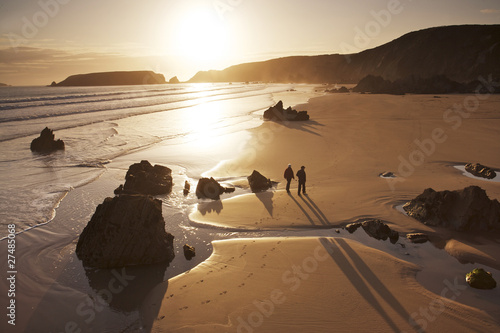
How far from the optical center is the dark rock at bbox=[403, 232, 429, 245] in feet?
31.4

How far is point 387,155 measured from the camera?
18.6 metres

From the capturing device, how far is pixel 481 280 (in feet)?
23.5

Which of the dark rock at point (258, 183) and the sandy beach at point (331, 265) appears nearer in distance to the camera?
the sandy beach at point (331, 265)

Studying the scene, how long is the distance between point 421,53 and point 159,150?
296 ft

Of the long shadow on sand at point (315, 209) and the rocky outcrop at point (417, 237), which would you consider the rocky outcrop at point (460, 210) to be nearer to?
the rocky outcrop at point (417, 237)

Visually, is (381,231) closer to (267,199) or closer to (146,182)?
(267,199)

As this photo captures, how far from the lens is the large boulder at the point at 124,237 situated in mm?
8562

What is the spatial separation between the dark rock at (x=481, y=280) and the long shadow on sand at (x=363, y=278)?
224cm

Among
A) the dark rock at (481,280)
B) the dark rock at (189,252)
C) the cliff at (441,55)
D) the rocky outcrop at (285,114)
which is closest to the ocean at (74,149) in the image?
the rocky outcrop at (285,114)

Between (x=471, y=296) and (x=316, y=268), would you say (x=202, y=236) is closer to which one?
(x=316, y=268)

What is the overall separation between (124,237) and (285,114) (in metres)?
28.9

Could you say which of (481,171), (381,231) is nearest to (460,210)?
(381,231)

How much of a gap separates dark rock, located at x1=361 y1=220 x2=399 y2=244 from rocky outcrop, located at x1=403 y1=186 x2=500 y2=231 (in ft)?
5.57

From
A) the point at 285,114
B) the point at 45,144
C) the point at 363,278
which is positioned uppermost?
the point at 285,114
